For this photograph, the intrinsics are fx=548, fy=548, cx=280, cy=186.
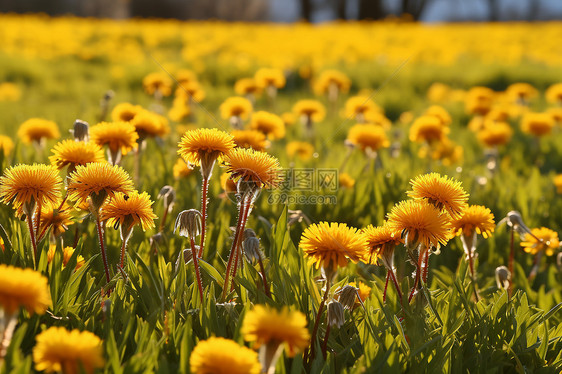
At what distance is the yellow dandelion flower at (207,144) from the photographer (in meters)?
1.28

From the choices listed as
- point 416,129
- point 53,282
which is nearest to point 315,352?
point 53,282

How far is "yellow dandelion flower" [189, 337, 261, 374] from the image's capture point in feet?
2.64

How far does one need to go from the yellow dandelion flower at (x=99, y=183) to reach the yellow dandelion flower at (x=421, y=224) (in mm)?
616

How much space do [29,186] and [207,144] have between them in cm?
41

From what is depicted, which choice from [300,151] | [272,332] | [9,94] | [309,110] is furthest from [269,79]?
[9,94]

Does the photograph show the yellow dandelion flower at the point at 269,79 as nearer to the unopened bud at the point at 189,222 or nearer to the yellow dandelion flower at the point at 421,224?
the unopened bud at the point at 189,222

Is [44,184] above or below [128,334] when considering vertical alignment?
above

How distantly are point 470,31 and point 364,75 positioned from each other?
395 inches

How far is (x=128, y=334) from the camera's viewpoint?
45.8 inches

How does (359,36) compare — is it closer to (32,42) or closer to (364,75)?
(364,75)

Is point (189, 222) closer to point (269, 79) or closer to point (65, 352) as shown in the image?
point (65, 352)

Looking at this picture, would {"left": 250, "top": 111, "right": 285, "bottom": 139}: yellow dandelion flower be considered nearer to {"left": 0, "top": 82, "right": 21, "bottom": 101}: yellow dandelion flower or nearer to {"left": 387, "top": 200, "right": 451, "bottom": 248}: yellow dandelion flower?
{"left": 387, "top": 200, "right": 451, "bottom": 248}: yellow dandelion flower

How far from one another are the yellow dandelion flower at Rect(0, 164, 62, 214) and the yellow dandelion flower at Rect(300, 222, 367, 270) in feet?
1.94

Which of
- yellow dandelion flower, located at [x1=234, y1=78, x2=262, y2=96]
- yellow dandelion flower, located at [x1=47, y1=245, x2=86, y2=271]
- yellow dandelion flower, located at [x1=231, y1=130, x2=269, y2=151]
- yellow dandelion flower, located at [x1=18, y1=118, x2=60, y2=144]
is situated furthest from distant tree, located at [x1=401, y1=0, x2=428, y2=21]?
yellow dandelion flower, located at [x1=47, y1=245, x2=86, y2=271]
